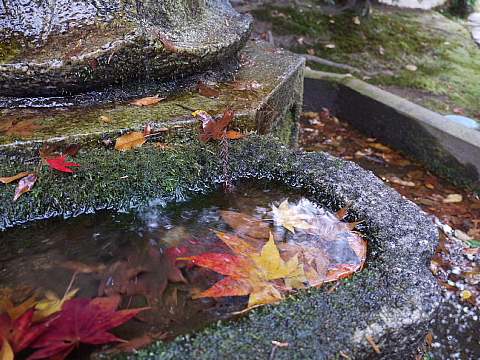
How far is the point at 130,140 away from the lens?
1.70m

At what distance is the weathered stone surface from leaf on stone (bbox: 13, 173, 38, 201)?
629mm

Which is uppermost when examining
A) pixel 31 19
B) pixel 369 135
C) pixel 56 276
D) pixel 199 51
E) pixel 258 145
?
pixel 31 19

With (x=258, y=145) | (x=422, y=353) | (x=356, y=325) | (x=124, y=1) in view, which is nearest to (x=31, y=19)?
(x=124, y=1)

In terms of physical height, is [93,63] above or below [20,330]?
above

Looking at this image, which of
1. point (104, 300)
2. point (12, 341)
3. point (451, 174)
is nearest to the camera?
point (12, 341)

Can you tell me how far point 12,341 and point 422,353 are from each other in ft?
5.47

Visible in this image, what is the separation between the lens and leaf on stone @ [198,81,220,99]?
6.97ft

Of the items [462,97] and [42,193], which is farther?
[462,97]

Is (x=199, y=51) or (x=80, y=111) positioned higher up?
(x=199, y=51)

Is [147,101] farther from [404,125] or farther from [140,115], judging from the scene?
[404,125]

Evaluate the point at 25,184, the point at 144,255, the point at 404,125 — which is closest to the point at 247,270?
the point at 144,255

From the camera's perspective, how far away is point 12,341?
91 cm

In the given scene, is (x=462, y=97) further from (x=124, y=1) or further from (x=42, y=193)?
(x=42, y=193)

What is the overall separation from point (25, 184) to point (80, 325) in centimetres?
74
